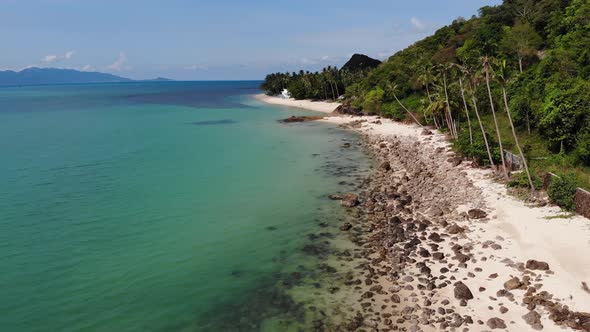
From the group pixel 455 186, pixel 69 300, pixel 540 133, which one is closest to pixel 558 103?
pixel 540 133

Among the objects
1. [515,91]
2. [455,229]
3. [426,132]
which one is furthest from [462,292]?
[426,132]

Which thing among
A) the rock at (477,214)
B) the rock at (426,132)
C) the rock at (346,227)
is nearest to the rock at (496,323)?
the rock at (477,214)

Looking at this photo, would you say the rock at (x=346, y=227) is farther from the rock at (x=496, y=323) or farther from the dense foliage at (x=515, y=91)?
the dense foliage at (x=515, y=91)

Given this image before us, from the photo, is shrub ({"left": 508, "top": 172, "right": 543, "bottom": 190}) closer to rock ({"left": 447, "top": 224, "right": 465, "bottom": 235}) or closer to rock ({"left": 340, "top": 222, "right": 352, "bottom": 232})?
rock ({"left": 447, "top": 224, "right": 465, "bottom": 235})

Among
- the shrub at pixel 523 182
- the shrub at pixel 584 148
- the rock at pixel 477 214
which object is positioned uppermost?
the shrub at pixel 584 148

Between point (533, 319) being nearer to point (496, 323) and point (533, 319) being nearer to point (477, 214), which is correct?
point (496, 323)
